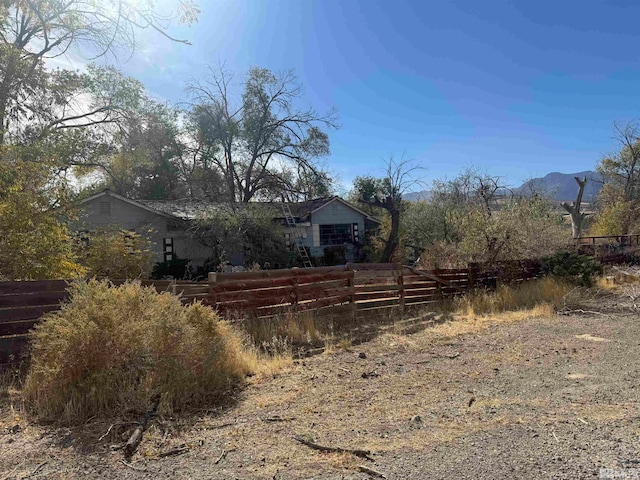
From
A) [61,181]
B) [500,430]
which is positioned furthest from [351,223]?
[500,430]

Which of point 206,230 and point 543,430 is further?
point 206,230

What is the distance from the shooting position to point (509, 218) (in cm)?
1471

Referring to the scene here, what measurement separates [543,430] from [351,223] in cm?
2440

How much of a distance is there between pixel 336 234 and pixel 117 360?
2293 centimetres

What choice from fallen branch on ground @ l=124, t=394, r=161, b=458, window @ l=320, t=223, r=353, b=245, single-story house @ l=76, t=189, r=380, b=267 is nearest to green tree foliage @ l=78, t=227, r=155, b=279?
single-story house @ l=76, t=189, r=380, b=267

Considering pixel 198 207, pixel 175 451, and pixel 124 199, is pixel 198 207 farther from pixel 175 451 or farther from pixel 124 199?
pixel 175 451

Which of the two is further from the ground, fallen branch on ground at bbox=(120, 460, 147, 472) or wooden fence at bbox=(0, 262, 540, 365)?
wooden fence at bbox=(0, 262, 540, 365)

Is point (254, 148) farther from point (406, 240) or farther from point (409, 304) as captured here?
point (409, 304)

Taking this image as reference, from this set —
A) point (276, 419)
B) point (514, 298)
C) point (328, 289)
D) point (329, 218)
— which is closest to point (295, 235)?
point (329, 218)

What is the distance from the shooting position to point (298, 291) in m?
8.63

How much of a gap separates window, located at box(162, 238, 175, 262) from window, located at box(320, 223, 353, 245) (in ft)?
30.3

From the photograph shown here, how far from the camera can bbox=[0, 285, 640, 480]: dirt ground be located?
300cm

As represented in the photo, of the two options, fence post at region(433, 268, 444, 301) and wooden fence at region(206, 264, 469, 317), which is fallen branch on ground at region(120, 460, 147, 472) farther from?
fence post at region(433, 268, 444, 301)

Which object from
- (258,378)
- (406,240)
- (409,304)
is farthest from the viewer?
(406,240)
